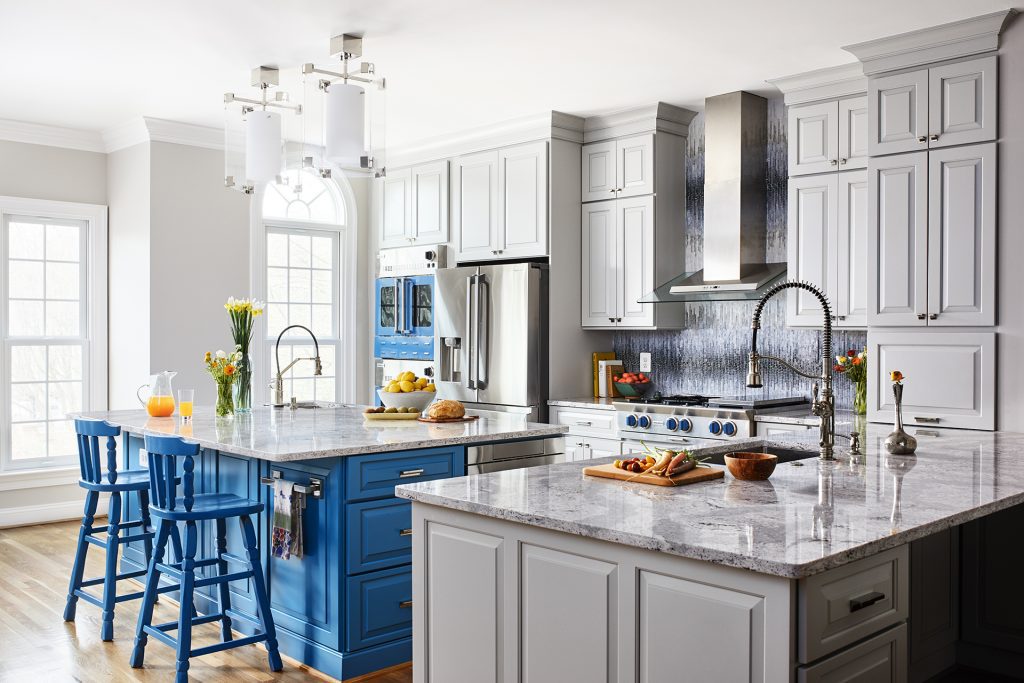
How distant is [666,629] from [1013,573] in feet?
6.38

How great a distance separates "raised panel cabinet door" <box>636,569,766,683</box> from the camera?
1.73 m

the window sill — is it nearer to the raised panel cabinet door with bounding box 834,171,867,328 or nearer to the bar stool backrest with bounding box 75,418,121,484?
the bar stool backrest with bounding box 75,418,121,484

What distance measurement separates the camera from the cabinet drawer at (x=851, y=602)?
1.70 metres

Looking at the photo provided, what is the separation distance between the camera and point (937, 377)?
4141 millimetres

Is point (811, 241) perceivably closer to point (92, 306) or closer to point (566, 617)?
point (566, 617)

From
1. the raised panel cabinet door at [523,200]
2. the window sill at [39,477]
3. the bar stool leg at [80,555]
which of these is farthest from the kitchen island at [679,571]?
the window sill at [39,477]

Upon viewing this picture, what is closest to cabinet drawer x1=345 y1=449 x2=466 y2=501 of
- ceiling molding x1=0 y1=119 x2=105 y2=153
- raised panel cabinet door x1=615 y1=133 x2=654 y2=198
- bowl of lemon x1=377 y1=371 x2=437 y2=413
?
bowl of lemon x1=377 y1=371 x2=437 y2=413

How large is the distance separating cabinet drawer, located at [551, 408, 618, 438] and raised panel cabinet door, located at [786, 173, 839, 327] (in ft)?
4.05

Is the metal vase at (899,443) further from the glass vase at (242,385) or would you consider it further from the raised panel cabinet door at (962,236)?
the glass vase at (242,385)

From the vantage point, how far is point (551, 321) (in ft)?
19.3

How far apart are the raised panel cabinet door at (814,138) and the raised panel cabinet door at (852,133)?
0.09 feet

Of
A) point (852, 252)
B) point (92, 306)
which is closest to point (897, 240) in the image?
point (852, 252)

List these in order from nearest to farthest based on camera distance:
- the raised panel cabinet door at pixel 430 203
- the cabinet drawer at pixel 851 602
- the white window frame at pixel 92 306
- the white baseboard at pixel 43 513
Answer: the cabinet drawer at pixel 851 602 → the white baseboard at pixel 43 513 → the white window frame at pixel 92 306 → the raised panel cabinet door at pixel 430 203

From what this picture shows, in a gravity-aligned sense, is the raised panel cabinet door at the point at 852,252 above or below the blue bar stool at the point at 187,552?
above
